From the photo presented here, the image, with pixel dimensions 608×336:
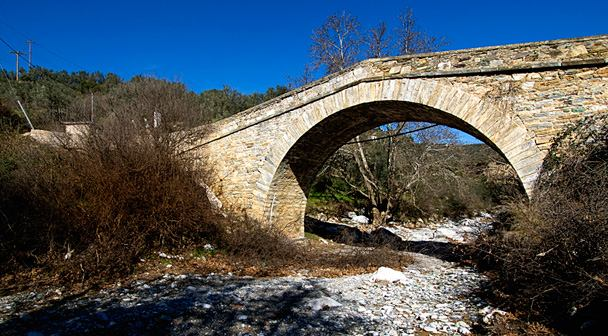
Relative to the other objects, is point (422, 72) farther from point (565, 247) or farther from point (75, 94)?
point (75, 94)

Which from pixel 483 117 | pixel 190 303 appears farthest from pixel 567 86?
pixel 190 303

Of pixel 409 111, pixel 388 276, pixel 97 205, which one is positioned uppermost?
pixel 409 111

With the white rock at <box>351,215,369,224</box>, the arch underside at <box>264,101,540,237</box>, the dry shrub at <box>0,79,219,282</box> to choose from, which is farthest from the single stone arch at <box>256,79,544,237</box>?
the white rock at <box>351,215,369,224</box>

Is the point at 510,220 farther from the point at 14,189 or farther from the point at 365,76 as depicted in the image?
the point at 14,189

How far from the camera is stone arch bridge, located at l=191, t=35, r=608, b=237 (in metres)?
6.07

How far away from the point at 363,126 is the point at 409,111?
5.25 feet

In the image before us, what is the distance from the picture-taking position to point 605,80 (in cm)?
580

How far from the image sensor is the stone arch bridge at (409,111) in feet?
19.9

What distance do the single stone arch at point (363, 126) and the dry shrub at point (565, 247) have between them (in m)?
1.01

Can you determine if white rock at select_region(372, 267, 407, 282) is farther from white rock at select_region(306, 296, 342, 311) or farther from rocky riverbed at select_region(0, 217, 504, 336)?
white rock at select_region(306, 296, 342, 311)

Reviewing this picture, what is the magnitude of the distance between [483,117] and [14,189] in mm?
8075

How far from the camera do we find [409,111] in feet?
27.0

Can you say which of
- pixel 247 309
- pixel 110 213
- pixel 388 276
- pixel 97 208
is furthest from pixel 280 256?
pixel 97 208

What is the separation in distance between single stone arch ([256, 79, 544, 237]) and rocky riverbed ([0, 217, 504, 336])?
251 centimetres
